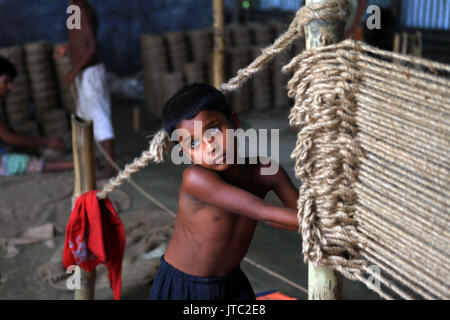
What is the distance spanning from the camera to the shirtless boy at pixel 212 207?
1218mm

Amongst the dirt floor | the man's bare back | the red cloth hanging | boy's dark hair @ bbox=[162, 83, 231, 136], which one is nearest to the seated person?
the dirt floor

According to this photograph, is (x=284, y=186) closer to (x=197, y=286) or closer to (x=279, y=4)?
(x=197, y=286)

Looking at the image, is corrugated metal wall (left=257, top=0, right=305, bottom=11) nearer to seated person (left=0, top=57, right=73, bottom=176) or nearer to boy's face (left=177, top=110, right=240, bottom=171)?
seated person (left=0, top=57, right=73, bottom=176)

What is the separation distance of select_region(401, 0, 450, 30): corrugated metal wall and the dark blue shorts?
5.15 metres

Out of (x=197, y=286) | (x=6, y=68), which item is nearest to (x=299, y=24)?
(x=197, y=286)

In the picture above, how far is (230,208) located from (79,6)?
315cm

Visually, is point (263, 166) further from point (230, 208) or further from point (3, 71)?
point (3, 71)

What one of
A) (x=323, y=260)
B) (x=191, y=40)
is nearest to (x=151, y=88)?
(x=191, y=40)

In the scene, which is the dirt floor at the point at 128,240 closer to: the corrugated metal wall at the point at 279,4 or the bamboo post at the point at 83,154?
the bamboo post at the point at 83,154

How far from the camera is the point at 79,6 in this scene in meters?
3.87

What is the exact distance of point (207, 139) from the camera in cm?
121

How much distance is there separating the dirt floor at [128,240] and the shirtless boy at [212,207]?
1.02 meters

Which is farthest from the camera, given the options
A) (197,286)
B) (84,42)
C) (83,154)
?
(84,42)

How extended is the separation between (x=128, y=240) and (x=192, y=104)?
201 centimetres
